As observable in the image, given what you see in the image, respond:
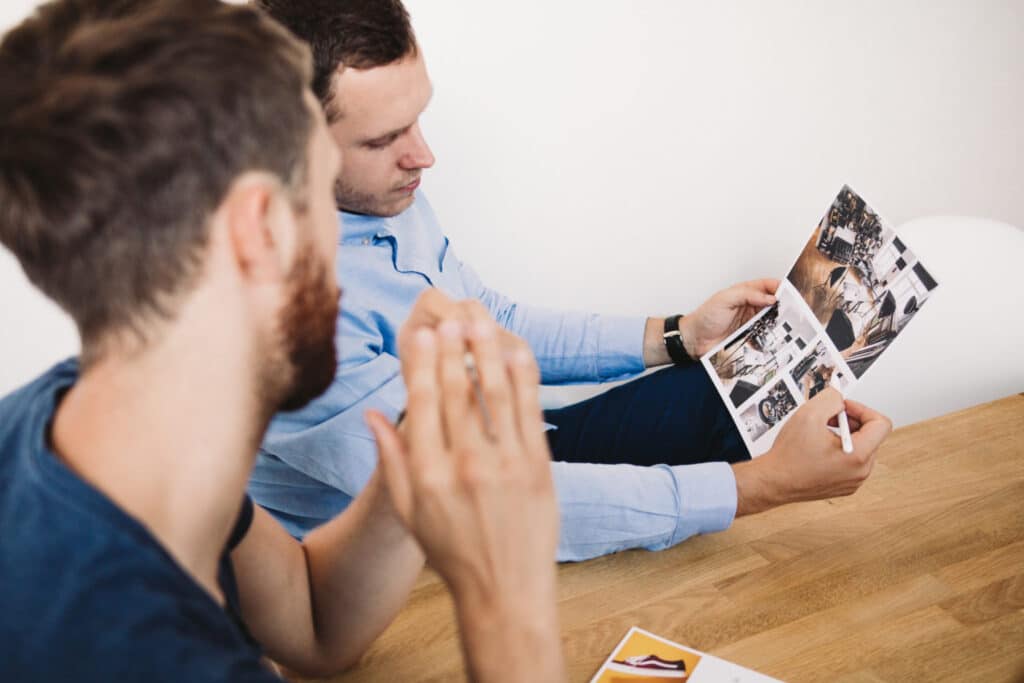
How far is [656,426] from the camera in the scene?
1.73m

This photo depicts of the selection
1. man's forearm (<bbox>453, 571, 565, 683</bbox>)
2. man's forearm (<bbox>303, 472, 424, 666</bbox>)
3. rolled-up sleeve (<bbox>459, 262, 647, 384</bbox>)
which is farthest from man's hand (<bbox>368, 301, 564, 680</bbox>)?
rolled-up sleeve (<bbox>459, 262, 647, 384</bbox>)

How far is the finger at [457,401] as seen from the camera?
709 mm

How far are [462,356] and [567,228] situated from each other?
1.26 meters

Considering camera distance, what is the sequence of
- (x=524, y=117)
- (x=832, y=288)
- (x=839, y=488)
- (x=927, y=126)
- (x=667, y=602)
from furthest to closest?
(x=927, y=126) → (x=524, y=117) → (x=832, y=288) → (x=839, y=488) → (x=667, y=602)

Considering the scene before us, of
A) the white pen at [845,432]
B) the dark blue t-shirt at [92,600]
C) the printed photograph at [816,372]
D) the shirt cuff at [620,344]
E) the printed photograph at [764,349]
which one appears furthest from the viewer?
the shirt cuff at [620,344]

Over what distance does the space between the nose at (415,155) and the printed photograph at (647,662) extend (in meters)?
0.76

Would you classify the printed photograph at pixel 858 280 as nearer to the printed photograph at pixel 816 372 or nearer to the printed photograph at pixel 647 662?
the printed photograph at pixel 816 372

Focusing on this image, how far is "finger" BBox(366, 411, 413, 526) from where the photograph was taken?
2.41 ft

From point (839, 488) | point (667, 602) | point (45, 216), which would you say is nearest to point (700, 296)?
point (839, 488)

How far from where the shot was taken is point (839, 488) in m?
1.27

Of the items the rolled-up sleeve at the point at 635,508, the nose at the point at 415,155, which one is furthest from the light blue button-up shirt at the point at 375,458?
the nose at the point at 415,155

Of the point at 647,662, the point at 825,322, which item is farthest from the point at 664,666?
the point at 825,322

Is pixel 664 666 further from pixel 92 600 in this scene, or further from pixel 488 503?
pixel 92 600

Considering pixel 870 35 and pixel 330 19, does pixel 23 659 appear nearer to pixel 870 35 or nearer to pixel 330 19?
pixel 330 19
